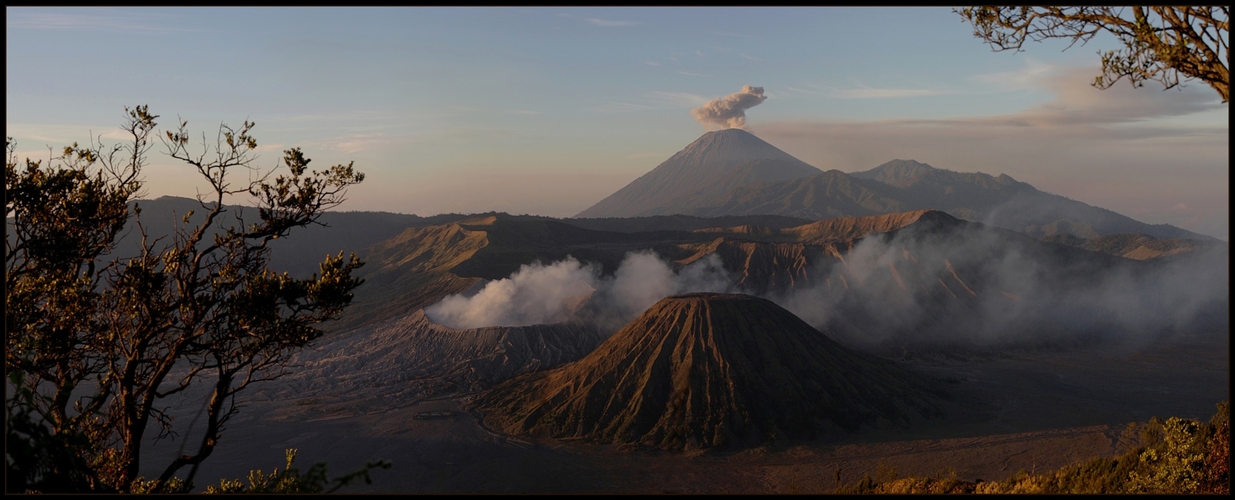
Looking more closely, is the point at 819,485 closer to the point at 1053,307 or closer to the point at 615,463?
the point at 615,463

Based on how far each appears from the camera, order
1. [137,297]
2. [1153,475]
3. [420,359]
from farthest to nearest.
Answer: [420,359]
[1153,475]
[137,297]

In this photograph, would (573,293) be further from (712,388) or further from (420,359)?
(712,388)

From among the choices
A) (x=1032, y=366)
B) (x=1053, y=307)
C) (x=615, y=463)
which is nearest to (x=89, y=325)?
(x=615, y=463)

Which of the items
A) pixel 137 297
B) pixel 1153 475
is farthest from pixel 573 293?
pixel 137 297

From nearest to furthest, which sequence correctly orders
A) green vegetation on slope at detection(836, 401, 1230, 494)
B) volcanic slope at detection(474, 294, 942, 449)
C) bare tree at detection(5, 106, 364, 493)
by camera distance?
bare tree at detection(5, 106, 364, 493)
green vegetation on slope at detection(836, 401, 1230, 494)
volcanic slope at detection(474, 294, 942, 449)

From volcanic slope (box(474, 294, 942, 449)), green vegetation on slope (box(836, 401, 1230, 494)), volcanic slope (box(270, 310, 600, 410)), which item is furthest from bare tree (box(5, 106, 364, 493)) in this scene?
volcanic slope (box(270, 310, 600, 410))

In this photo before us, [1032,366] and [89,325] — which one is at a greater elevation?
[89,325]

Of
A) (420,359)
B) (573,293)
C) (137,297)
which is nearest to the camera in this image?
(137,297)

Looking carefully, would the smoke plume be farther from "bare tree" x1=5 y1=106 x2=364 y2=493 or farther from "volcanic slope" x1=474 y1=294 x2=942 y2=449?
"bare tree" x1=5 y1=106 x2=364 y2=493
